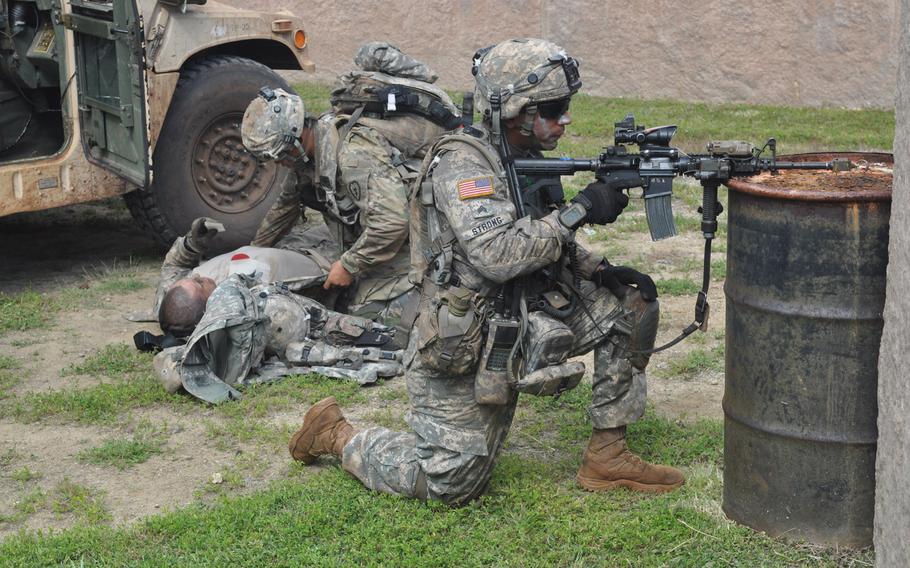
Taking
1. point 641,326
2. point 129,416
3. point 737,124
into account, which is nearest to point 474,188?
point 641,326

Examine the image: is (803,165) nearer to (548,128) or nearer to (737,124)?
(548,128)

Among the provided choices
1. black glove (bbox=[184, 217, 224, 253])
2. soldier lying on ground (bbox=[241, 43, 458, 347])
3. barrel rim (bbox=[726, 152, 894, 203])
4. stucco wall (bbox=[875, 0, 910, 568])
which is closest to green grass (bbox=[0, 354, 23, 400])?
black glove (bbox=[184, 217, 224, 253])

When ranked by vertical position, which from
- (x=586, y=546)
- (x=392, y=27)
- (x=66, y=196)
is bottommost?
(x=586, y=546)

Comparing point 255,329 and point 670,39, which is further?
point 670,39

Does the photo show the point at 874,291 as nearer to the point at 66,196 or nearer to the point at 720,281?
the point at 720,281

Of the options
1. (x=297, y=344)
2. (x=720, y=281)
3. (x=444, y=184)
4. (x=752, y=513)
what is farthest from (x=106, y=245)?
(x=752, y=513)

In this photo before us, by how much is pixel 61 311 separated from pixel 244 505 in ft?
9.85

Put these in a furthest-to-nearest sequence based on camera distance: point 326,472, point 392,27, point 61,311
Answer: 1. point 392,27
2. point 61,311
3. point 326,472

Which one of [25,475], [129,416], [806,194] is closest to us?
[806,194]

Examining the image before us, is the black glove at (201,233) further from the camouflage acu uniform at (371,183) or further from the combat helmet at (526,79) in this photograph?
the combat helmet at (526,79)

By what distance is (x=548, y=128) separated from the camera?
4.11m

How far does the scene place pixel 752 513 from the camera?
3734mm

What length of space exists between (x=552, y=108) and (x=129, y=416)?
2.41 m

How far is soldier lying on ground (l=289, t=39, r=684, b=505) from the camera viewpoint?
3.92 metres
